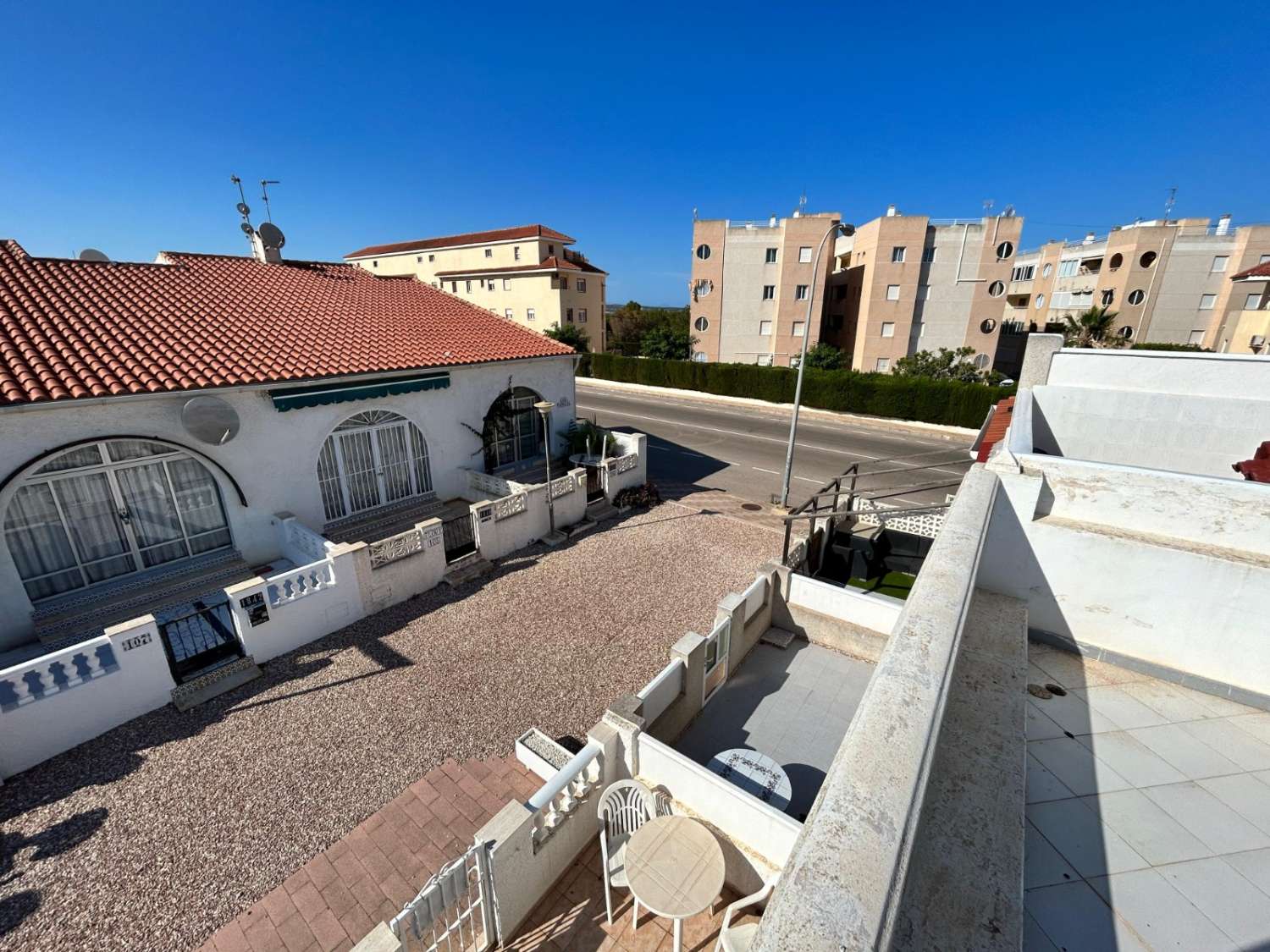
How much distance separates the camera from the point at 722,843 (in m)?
5.27

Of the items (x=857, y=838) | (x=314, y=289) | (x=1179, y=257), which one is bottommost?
(x=857, y=838)

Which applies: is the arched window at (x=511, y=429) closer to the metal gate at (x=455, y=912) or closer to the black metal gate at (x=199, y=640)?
the black metal gate at (x=199, y=640)

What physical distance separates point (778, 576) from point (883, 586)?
12.4ft

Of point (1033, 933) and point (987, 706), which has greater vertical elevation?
point (987, 706)

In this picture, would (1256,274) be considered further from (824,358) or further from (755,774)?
(755,774)

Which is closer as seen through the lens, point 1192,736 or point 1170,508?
point 1192,736

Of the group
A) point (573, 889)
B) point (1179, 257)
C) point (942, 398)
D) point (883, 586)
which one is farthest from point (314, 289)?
point (1179, 257)

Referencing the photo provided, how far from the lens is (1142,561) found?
4.09 m

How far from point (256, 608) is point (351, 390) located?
5.22m

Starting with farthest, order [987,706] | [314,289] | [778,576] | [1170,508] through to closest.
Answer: [314,289], [778,576], [1170,508], [987,706]

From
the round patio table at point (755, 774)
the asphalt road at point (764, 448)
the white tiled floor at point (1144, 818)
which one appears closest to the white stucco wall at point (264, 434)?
the asphalt road at point (764, 448)

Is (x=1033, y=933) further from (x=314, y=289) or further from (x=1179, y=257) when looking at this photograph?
(x=1179, y=257)

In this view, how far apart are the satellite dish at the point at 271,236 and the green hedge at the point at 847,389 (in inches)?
968

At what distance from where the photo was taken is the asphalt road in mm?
Result: 18156
